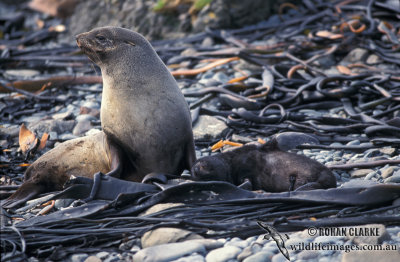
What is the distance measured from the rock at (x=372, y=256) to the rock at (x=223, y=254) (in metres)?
0.59

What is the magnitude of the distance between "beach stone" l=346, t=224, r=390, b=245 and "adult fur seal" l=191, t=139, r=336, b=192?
0.72 meters

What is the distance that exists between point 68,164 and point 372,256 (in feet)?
9.89

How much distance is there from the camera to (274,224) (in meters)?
3.67

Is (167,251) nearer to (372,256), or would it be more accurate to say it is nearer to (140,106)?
(372,256)

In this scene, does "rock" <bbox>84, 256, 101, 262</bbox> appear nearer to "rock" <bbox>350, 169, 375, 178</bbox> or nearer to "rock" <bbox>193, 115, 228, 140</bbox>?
"rock" <bbox>350, 169, 375, 178</bbox>

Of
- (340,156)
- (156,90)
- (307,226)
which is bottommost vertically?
(340,156)

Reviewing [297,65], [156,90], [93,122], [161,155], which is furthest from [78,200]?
[297,65]

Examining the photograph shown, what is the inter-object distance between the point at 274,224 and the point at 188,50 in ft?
20.7

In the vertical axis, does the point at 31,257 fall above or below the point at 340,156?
above

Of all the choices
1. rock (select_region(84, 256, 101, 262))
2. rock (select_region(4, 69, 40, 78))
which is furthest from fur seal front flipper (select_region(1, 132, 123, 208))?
rock (select_region(4, 69, 40, 78))

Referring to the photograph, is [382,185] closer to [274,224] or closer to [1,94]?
[274,224]

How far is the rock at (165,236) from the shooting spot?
3553mm

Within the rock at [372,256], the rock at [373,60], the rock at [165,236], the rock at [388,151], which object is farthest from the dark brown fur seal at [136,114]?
the rock at [373,60]

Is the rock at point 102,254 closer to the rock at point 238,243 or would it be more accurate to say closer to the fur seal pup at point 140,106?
the rock at point 238,243
